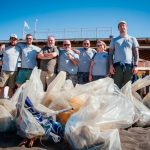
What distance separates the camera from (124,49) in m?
5.48

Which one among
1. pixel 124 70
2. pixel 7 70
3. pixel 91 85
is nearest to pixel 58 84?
pixel 91 85

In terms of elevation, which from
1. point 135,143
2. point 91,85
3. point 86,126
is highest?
point 91,85

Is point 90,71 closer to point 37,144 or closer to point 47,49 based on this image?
point 47,49

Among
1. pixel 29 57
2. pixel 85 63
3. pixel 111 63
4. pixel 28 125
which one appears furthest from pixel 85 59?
pixel 28 125

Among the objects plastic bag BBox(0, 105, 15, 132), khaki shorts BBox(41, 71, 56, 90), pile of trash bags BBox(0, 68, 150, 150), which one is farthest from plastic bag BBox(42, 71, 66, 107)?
khaki shorts BBox(41, 71, 56, 90)

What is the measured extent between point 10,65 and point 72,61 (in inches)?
43.9

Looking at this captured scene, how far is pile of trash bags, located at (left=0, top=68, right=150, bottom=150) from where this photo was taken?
3348 mm

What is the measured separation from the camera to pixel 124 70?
5.46 meters

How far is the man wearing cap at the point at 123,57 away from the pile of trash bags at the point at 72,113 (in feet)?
4.12

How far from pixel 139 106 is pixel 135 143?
1.11 metres

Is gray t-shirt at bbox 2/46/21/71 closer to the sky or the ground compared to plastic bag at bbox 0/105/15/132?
closer to the sky

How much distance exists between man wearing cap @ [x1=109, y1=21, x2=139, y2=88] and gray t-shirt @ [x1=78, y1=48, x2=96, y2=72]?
501mm

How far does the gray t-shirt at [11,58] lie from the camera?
19.7ft

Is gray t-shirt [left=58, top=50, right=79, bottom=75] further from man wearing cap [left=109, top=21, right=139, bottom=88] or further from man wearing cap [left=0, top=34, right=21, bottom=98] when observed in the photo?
man wearing cap [left=0, top=34, right=21, bottom=98]
